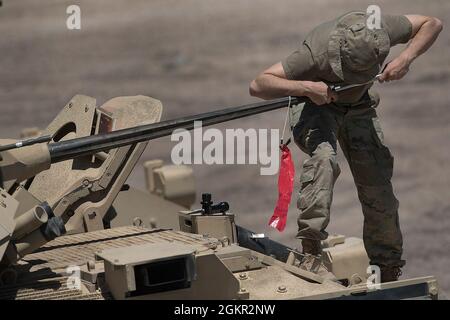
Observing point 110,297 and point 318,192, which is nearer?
point 110,297

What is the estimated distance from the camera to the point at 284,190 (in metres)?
7.64

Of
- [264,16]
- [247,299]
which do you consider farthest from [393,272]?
[264,16]

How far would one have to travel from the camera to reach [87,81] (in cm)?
1959

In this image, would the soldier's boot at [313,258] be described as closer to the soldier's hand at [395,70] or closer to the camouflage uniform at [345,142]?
the camouflage uniform at [345,142]

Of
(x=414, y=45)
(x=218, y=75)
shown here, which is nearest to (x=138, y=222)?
(x=414, y=45)

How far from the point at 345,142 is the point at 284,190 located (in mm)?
598

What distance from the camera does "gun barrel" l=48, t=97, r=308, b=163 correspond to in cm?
700

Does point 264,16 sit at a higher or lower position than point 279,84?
higher

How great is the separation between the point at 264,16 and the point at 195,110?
11.4 ft

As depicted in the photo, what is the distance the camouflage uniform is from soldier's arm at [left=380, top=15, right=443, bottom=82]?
73mm

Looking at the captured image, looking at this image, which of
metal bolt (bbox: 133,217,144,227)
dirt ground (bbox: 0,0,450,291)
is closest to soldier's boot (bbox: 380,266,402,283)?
metal bolt (bbox: 133,217,144,227)

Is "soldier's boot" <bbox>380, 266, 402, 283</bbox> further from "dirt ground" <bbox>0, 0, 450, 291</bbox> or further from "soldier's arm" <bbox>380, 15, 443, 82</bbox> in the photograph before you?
"dirt ground" <bbox>0, 0, 450, 291</bbox>

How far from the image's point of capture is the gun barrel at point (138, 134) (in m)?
Result: 7.00
